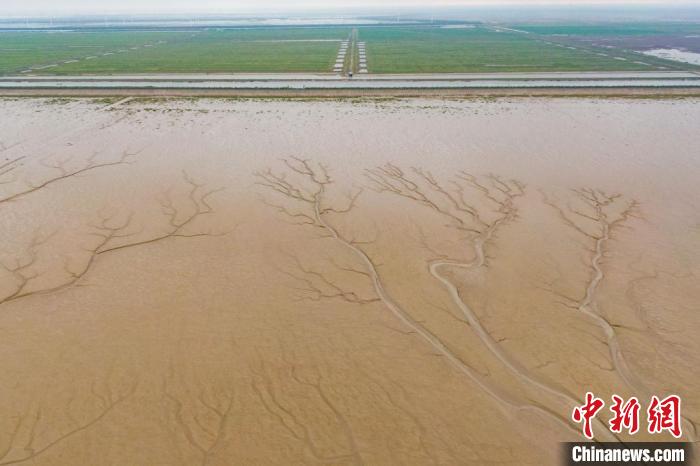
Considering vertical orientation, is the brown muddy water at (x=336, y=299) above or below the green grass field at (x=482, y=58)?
below

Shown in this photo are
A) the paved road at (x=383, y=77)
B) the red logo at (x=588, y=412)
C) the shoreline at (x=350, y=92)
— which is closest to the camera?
the red logo at (x=588, y=412)

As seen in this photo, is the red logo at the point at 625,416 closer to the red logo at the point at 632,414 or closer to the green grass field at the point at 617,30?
the red logo at the point at 632,414

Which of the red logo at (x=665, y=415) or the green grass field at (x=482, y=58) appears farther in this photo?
the green grass field at (x=482, y=58)

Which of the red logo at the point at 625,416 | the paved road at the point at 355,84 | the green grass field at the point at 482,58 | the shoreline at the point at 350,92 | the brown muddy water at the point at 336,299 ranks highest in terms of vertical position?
the green grass field at the point at 482,58

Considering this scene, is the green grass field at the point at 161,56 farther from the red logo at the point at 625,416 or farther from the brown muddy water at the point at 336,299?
the red logo at the point at 625,416

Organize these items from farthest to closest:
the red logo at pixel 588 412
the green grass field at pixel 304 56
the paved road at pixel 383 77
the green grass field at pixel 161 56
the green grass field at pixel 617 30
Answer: the green grass field at pixel 617 30 < the green grass field at pixel 161 56 < the green grass field at pixel 304 56 < the paved road at pixel 383 77 < the red logo at pixel 588 412

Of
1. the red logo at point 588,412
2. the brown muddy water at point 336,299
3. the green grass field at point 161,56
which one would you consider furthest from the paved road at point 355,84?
the red logo at point 588,412

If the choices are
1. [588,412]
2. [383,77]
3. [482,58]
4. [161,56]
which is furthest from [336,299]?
[161,56]

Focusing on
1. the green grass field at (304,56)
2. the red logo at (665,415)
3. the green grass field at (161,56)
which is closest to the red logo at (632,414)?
the red logo at (665,415)
